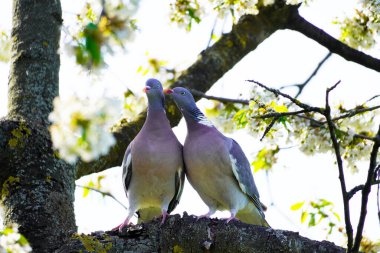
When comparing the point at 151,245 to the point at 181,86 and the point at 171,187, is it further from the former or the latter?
the point at 181,86

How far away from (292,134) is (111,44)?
3.38 meters

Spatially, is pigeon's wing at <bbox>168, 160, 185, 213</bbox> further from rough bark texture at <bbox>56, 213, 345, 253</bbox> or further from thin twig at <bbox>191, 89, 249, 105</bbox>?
rough bark texture at <bbox>56, 213, 345, 253</bbox>

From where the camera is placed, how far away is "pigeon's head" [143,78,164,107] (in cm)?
523

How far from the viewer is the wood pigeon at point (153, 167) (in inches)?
193

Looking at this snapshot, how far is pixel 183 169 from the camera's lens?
504 centimetres

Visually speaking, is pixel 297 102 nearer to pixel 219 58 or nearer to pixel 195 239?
pixel 195 239

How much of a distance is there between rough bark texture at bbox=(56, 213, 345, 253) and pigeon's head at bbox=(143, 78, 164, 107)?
5.27 feet

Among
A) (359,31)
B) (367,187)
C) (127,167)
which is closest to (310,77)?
(359,31)

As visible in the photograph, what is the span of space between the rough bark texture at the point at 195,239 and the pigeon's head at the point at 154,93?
1.61m

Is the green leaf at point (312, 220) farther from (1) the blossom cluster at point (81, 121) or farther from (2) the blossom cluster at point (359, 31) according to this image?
(1) the blossom cluster at point (81, 121)

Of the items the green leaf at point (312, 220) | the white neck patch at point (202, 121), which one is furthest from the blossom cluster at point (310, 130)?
the green leaf at point (312, 220)

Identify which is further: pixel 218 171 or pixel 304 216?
pixel 304 216

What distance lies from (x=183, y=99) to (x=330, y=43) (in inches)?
51.7

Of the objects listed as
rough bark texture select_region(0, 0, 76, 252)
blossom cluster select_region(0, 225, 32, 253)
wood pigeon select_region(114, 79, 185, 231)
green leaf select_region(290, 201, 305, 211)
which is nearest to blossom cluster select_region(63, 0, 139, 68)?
blossom cluster select_region(0, 225, 32, 253)
